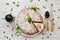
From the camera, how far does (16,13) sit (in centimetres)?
189

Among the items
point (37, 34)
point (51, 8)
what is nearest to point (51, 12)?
point (51, 8)

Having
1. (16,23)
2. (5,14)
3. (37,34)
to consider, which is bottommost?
(37,34)

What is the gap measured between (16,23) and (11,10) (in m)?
0.17

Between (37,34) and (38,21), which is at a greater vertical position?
(38,21)

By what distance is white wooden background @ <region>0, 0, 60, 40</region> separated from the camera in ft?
6.12

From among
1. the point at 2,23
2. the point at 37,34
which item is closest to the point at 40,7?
the point at 37,34

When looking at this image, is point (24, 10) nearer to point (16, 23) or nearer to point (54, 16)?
point (16, 23)

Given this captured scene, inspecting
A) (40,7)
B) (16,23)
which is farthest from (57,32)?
(16,23)

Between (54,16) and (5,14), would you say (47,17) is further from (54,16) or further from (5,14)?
(5,14)

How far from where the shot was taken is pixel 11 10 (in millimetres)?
1878

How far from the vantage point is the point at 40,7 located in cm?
192

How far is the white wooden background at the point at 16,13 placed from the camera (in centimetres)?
186

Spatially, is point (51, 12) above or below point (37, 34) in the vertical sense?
above

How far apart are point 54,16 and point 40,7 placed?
0.68 feet
